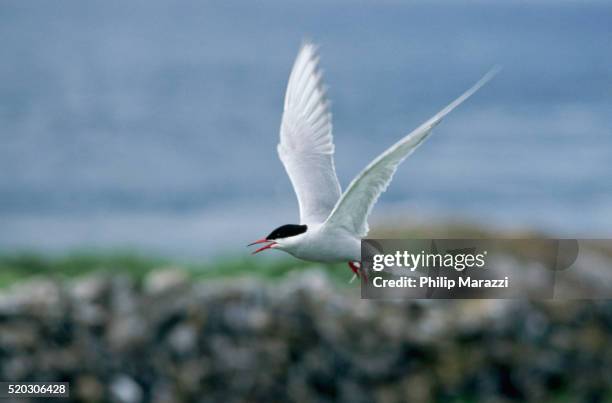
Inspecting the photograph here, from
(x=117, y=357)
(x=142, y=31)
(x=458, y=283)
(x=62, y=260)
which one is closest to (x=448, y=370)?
(x=117, y=357)

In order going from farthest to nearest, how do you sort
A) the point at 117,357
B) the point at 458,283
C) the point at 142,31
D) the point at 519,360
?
the point at 142,31
the point at 519,360
the point at 117,357
the point at 458,283

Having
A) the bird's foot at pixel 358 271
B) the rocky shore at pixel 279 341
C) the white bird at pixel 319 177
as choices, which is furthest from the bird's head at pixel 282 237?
the rocky shore at pixel 279 341

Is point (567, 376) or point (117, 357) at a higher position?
point (117, 357)

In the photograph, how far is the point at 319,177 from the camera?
8.36ft

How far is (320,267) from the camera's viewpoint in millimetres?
5375

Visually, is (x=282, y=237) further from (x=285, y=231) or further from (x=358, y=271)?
(x=358, y=271)

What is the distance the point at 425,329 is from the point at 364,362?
38 cm

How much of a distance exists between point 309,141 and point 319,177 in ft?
0.60

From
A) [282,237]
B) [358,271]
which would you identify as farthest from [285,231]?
[358,271]

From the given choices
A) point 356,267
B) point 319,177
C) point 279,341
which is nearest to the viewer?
point 356,267

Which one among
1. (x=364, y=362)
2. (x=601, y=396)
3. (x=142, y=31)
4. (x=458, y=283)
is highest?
(x=142, y=31)

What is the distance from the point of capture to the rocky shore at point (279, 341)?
196 inches

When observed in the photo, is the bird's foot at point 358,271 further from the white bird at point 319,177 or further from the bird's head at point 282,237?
the bird's head at point 282,237

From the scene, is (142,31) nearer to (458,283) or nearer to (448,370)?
(448,370)
